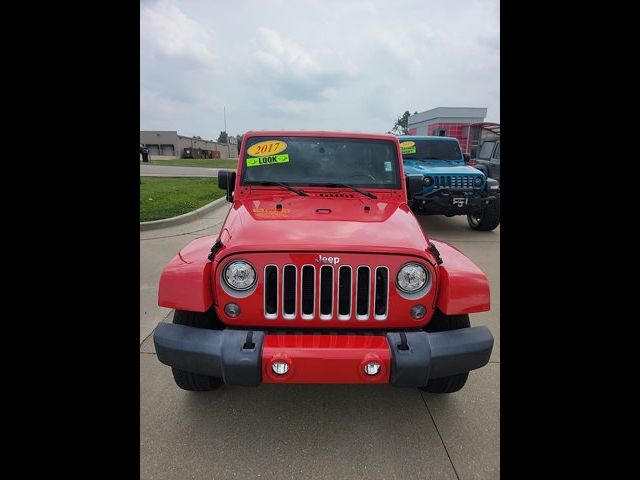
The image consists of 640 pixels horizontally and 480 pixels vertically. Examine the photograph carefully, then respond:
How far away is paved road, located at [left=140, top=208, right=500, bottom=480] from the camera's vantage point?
77.8 inches

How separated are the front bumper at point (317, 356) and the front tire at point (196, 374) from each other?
0.24 meters

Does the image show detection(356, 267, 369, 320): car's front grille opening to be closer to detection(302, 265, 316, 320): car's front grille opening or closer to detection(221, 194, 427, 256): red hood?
detection(221, 194, 427, 256): red hood

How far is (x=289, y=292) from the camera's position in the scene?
2082 mm

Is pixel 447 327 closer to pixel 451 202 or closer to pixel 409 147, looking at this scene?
pixel 451 202

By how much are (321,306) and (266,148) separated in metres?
1.68

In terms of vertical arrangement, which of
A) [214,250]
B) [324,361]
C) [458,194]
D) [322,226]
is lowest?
[324,361]

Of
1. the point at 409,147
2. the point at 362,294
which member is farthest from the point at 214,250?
the point at 409,147

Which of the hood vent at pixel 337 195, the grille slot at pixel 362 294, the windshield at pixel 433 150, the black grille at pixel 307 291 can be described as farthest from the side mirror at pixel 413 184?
the windshield at pixel 433 150

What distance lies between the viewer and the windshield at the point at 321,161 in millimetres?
3104

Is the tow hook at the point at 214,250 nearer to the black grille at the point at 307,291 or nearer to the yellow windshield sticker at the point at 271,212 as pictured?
the yellow windshield sticker at the point at 271,212

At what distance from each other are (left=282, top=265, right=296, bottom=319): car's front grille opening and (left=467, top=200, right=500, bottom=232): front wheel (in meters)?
5.87

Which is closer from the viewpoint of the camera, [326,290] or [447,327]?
[326,290]

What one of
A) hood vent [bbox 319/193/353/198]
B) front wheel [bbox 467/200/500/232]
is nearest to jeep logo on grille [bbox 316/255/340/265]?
hood vent [bbox 319/193/353/198]
